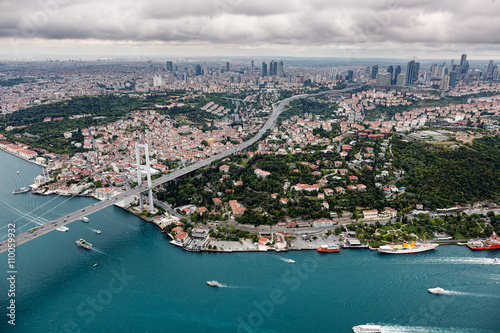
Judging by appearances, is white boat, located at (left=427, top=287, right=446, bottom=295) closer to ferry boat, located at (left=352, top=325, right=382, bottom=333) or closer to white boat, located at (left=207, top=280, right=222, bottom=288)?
ferry boat, located at (left=352, top=325, right=382, bottom=333)

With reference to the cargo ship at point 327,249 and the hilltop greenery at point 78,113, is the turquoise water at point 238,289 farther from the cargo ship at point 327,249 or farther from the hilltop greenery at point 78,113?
the hilltop greenery at point 78,113

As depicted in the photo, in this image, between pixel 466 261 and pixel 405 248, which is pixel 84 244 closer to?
pixel 405 248

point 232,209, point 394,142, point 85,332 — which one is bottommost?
point 85,332

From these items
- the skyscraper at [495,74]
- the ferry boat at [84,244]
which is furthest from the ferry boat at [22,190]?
the skyscraper at [495,74]

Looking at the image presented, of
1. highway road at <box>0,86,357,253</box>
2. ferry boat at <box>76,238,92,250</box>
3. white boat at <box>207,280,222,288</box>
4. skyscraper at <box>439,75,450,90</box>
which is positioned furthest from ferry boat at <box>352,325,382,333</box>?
skyscraper at <box>439,75,450,90</box>

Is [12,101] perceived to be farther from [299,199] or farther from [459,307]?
[459,307]

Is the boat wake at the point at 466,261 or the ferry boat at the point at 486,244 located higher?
the ferry boat at the point at 486,244

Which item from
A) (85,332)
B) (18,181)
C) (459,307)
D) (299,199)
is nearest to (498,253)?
(459,307)
